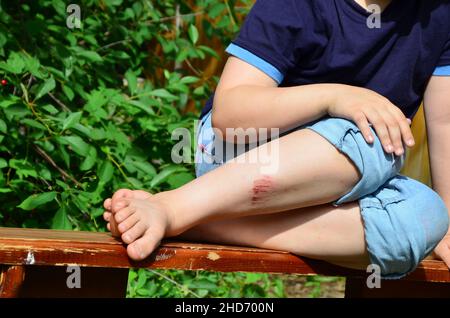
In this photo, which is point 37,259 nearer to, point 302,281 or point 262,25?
point 262,25

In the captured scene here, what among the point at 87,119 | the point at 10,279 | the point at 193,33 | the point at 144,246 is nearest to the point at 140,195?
the point at 144,246

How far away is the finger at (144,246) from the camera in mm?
1598

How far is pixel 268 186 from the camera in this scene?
1.71 m

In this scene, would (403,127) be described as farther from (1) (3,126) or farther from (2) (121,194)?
(1) (3,126)

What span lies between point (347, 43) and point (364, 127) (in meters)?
0.32

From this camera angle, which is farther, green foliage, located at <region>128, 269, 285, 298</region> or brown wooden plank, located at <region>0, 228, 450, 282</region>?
green foliage, located at <region>128, 269, 285, 298</region>

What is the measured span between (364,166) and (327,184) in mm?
87

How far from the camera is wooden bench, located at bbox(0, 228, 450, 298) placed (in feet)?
5.14

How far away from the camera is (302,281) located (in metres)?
4.05

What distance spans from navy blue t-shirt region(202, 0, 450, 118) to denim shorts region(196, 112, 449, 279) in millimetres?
215

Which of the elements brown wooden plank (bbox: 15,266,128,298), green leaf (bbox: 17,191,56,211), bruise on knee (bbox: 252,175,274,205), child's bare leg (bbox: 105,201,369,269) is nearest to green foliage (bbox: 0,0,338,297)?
green leaf (bbox: 17,191,56,211)

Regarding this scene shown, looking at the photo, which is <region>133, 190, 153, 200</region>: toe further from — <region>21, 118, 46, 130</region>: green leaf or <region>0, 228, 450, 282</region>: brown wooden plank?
<region>21, 118, 46, 130</region>: green leaf

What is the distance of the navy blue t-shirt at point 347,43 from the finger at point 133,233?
20.2 inches

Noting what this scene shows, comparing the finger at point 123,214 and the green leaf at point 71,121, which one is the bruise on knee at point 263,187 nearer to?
the finger at point 123,214
